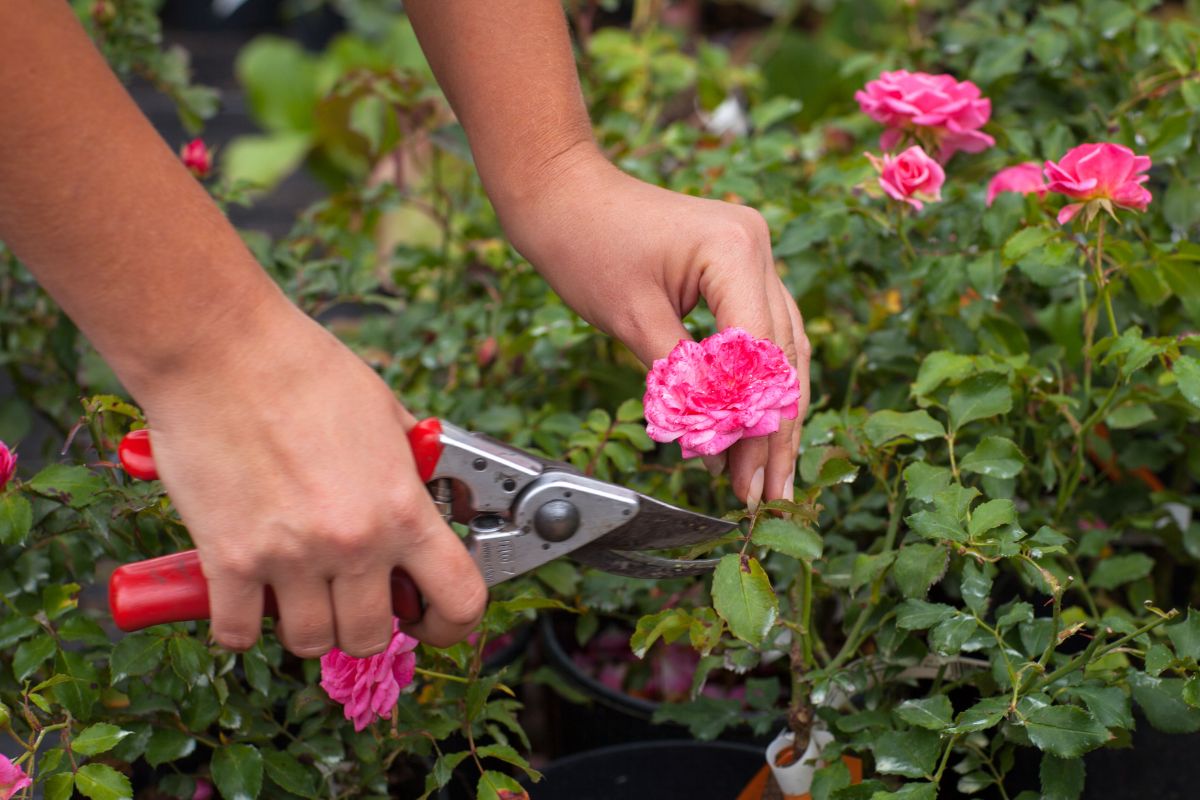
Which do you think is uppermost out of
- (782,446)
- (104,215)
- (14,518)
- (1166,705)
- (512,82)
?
(104,215)

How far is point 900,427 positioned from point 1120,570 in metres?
0.35

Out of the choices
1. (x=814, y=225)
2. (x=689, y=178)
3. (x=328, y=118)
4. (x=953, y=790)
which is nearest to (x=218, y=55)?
(x=328, y=118)

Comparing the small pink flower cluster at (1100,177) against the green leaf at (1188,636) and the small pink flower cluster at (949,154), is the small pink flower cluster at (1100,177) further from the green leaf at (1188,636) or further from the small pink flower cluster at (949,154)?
the green leaf at (1188,636)

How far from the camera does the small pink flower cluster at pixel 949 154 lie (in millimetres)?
1188

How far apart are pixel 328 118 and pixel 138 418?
8.11 ft

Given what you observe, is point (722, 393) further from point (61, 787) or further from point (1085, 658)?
point (61, 787)

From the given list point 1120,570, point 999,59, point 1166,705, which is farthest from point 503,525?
point 999,59

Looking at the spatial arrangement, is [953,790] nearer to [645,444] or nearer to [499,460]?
[645,444]

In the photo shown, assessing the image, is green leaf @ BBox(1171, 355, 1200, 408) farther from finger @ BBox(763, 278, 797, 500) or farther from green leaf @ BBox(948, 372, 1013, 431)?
finger @ BBox(763, 278, 797, 500)

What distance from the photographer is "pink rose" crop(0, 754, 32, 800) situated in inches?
37.3

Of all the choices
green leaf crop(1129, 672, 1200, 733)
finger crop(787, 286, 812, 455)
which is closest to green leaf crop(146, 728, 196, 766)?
finger crop(787, 286, 812, 455)

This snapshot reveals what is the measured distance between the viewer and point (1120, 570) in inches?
52.1

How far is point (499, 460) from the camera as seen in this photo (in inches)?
37.3

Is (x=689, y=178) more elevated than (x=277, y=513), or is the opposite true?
(x=277, y=513)
